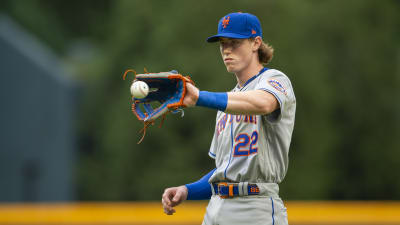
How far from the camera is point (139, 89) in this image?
275cm

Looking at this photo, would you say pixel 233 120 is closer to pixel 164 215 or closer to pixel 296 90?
pixel 164 215

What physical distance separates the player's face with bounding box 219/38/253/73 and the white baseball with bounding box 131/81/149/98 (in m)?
0.63

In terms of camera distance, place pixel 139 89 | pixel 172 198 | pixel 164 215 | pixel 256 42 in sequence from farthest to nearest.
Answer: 1. pixel 164 215
2. pixel 172 198
3. pixel 256 42
4. pixel 139 89

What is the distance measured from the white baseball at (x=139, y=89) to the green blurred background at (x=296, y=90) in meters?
11.2

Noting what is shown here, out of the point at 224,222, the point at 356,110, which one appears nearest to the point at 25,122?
the point at 356,110

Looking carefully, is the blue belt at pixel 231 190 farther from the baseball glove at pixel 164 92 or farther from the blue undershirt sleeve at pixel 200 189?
the baseball glove at pixel 164 92

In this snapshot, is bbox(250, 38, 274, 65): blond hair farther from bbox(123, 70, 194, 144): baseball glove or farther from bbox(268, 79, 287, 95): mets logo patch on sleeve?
bbox(123, 70, 194, 144): baseball glove

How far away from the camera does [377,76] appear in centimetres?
1627

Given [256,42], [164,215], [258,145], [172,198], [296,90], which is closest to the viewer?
[258,145]

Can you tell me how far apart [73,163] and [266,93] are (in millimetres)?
17086

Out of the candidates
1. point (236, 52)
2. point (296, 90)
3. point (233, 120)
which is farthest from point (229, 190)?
point (296, 90)

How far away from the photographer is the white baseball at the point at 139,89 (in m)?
2.75

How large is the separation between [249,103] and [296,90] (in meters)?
12.2

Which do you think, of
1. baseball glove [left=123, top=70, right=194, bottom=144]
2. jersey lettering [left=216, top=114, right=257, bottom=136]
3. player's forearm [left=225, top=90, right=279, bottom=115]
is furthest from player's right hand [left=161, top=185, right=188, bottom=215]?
player's forearm [left=225, top=90, right=279, bottom=115]
